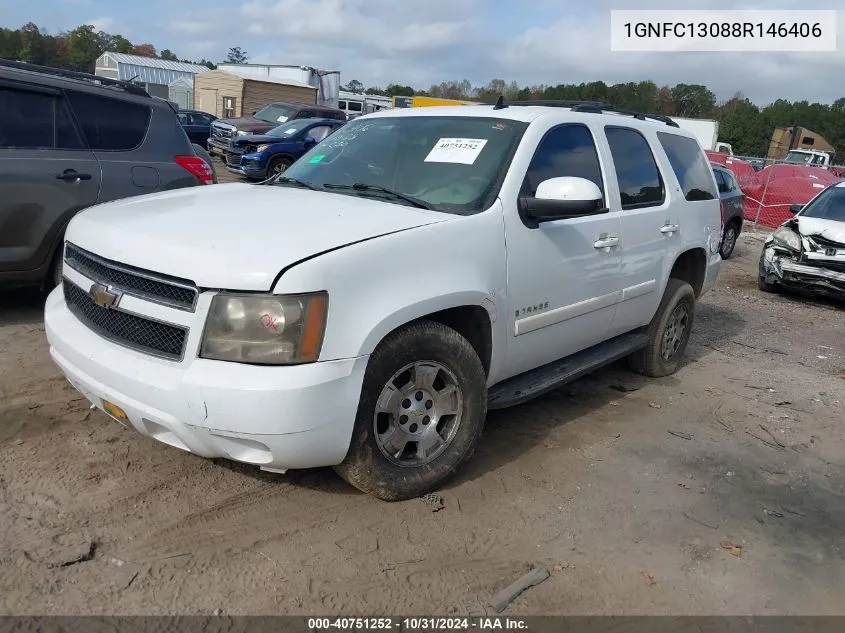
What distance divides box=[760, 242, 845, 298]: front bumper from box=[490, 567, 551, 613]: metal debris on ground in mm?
7652

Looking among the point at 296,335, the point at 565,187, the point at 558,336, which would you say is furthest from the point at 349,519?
the point at 565,187

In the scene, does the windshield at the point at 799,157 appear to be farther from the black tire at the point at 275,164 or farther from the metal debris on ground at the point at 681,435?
the metal debris on ground at the point at 681,435

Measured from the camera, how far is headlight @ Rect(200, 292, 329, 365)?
8.75 ft

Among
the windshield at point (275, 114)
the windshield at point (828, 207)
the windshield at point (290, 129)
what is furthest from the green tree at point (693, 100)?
the windshield at point (828, 207)

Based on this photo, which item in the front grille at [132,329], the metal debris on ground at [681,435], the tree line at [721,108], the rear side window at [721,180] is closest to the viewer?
the front grille at [132,329]

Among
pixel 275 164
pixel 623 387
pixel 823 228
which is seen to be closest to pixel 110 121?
pixel 623 387

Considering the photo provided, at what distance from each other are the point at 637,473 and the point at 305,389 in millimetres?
2135

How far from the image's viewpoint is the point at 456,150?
152 inches

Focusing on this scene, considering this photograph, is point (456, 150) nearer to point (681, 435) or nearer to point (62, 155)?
point (681, 435)

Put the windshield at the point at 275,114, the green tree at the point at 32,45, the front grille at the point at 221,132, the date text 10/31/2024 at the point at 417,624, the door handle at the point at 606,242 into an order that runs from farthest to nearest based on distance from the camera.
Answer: the green tree at the point at 32,45 < the windshield at the point at 275,114 < the front grille at the point at 221,132 < the door handle at the point at 606,242 < the date text 10/31/2024 at the point at 417,624

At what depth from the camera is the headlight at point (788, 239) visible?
9266 mm

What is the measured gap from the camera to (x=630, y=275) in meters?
4.55

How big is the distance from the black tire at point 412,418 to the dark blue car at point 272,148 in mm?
12691

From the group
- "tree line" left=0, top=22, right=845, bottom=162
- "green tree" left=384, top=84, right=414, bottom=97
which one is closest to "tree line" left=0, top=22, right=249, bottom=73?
"tree line" left=0, top=22, right=845, bottom=162
